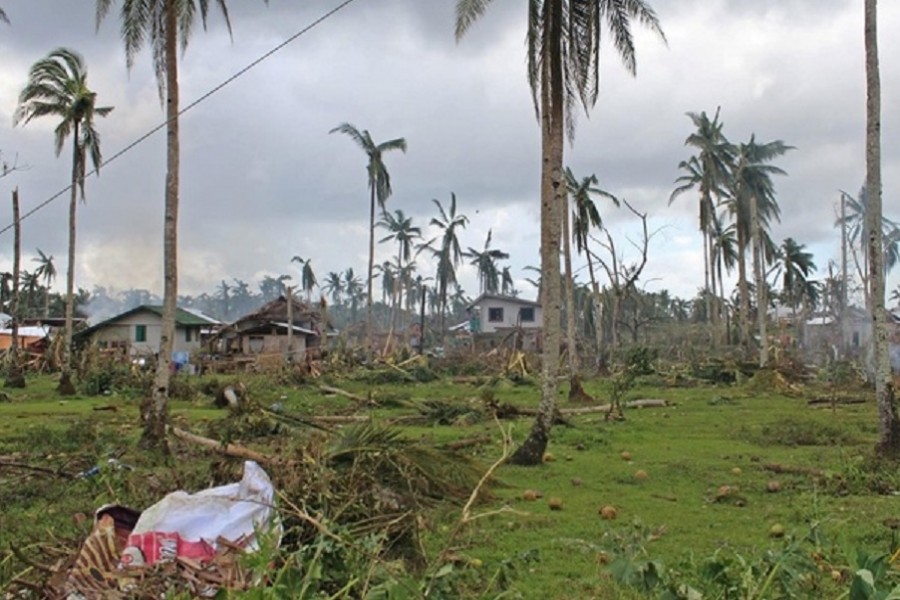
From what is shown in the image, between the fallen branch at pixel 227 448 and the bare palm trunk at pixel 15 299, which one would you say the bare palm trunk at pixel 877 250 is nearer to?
the fallen branch at pixel 227 448

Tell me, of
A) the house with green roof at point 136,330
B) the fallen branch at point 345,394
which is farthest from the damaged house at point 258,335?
the fallen branch at point 345,394

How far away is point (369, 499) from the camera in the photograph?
6336 mm

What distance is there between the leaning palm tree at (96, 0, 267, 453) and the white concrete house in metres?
44.2

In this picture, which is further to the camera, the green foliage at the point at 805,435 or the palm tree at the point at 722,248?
the palm tree at the point at 722,248

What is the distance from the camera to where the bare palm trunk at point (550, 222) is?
452 inches

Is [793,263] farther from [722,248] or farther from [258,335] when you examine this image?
[258,335]

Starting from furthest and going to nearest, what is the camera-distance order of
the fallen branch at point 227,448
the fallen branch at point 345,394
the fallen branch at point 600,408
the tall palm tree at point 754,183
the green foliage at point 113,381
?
the tall palm tree at point 754,183 < the green foliage at point 113,381 < the fallen branch at point 345,394 < the fallen branch at point 600,408 < the fallen branch at point 227,448

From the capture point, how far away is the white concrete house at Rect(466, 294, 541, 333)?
57969 mm

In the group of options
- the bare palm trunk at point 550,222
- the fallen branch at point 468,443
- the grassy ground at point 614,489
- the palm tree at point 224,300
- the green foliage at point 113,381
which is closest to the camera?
the grassy ground at point 614,489

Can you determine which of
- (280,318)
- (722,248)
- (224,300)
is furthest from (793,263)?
(224,300)

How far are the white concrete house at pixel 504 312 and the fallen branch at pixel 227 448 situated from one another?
45.8 m

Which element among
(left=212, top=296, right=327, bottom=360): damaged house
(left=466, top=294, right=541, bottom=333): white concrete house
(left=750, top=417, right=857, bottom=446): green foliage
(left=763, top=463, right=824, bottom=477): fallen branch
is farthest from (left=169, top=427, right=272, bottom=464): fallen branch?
(left=466, top=294, right=541, bottom=333): white concrete house

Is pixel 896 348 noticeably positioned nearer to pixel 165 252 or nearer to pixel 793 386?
pixel 793 386

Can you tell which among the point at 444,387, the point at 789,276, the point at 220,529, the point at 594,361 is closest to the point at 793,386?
the point at 444,387
